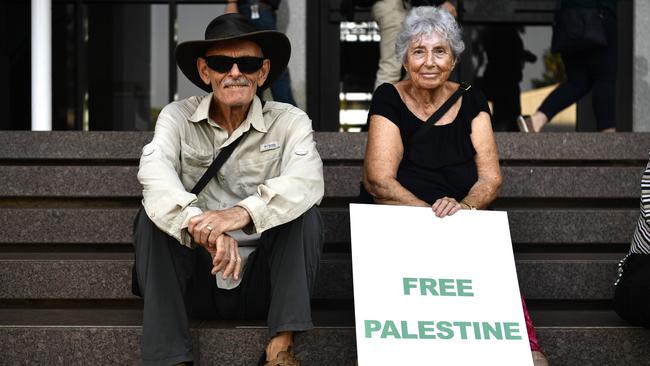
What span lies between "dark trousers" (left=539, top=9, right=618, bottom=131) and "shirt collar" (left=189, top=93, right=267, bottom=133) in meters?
3.10

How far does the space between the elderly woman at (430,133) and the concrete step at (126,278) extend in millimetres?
551

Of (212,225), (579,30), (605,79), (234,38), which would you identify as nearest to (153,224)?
(212,225)

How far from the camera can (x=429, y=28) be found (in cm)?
418

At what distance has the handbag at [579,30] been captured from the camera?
21.0ft

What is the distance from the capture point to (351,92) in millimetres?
8578

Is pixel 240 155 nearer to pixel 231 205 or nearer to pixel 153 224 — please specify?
pixel 231 205

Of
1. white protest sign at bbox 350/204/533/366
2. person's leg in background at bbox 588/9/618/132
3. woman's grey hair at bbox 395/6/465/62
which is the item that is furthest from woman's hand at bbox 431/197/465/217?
person's leg in background at bbox 588/9/618/132

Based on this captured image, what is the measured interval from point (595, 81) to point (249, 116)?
3454mm

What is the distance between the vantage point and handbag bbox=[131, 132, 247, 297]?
356 centimetres

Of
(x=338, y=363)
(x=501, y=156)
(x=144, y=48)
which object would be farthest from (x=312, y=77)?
(x=338, y=363)

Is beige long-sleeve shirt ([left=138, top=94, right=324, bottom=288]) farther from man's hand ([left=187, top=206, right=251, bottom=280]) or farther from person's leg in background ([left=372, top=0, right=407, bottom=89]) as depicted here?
person's leg in background ([left=372, top=0, right=407, bottom=89])

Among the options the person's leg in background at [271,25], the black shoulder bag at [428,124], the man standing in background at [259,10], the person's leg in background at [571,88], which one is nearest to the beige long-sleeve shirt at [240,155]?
the black shoulder bag at [428,124]

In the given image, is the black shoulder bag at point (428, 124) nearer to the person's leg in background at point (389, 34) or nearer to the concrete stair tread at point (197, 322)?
the concrete stair tread at point (197, 322)

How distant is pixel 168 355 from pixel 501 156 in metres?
2.61
